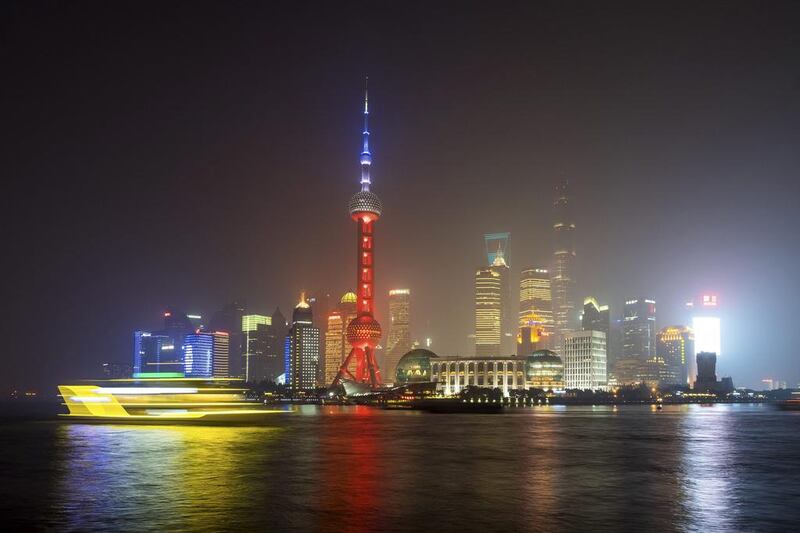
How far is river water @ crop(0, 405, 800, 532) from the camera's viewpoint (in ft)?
90.7

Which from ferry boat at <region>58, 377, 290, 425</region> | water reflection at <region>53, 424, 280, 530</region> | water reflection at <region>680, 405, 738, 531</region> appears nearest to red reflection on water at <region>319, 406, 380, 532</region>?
water reflection at <region>53, 424, 280, 530</region>

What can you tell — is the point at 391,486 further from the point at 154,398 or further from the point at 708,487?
the point at 154,398

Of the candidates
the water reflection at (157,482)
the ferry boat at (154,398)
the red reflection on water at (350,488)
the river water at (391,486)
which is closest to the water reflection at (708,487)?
the river water at (391,486)

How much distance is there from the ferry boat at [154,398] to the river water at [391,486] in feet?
54.3

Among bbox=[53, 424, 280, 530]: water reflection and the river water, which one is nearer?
the river water

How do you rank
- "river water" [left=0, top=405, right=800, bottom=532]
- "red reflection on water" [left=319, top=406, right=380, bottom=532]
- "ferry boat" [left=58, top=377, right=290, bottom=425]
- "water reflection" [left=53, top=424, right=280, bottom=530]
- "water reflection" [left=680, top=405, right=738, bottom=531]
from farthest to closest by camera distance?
"ferry boat" [left=58, top=377, right=290, bottom=425], "water reflection" [left=680, top=405, right=738, bottom=531], "water reflection" [left=53, top=424, right=280, bottom=530], "river water" [left=0, top=405, right=800, bottom=532], "red reflection on water" [left=319, top=406, right=380, bottom=532]

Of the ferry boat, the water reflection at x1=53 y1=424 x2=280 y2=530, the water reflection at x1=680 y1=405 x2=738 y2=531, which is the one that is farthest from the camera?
the ferry boat

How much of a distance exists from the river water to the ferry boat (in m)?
16.6

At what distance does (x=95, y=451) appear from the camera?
5672 centimetres

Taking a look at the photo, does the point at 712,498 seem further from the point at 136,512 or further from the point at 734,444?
the point at 734,444

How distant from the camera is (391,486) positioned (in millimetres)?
38062

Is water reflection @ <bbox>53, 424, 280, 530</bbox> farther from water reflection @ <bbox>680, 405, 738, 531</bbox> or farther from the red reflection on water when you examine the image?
water reflection @ <bbox>680, 405, 738, 531</bbox>

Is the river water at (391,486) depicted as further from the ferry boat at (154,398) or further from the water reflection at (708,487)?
the ferry boat at (154,398)

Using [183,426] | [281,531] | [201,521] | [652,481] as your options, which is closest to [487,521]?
[281,531]
